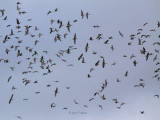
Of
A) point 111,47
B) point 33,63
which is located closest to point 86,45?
point 111,47

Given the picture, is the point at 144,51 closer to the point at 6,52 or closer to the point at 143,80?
the point at 143,80

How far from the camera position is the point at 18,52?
52344mm

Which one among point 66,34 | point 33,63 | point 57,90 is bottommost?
point 57,90

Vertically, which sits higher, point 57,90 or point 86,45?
point 86,45

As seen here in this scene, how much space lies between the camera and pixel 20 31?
48.8m

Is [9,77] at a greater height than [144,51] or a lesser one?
lesser

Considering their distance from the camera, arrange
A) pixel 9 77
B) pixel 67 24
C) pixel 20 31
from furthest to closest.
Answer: pixel 9 77 < pixel 67 24 < pixel 20 31

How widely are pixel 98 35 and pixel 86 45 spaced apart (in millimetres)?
5886

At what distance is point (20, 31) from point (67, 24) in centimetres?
602

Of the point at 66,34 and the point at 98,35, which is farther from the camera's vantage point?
the point at 66,34

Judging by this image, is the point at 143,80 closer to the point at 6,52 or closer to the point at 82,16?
the point at 82,16

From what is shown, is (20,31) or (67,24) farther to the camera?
(67,24)

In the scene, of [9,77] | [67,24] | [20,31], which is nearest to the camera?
[20,31]

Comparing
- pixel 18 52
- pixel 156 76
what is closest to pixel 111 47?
pixel 156 76
